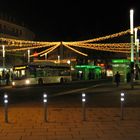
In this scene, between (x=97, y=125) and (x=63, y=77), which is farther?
(x=63, y=77)

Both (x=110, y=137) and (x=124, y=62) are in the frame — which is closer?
(x=110, y=137)

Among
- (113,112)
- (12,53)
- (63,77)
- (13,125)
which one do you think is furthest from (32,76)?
(12,53)

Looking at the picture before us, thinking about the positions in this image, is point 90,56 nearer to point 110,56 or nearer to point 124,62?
point 110,56

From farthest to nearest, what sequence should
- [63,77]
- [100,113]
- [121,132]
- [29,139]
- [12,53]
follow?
[12,53] → [63,77] → [100,113] → [121,132] → [29,139]

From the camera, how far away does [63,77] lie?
5731cm

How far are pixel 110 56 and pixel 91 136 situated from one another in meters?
86.4

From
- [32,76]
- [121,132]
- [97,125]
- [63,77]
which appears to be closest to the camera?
[121,132]

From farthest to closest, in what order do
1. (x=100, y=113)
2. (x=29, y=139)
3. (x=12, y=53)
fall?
(x=12, y=53) < (x=100, y=113) < (x=29, y=139)

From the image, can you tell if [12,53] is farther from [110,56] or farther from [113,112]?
[113,112]

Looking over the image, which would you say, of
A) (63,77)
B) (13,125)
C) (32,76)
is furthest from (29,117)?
(63,77)

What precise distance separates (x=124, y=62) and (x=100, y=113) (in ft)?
109

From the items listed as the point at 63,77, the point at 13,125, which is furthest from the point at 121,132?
the point at 63,77

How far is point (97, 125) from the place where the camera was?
12930mm

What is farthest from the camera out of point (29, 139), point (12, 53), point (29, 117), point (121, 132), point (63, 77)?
point (12, 53)
